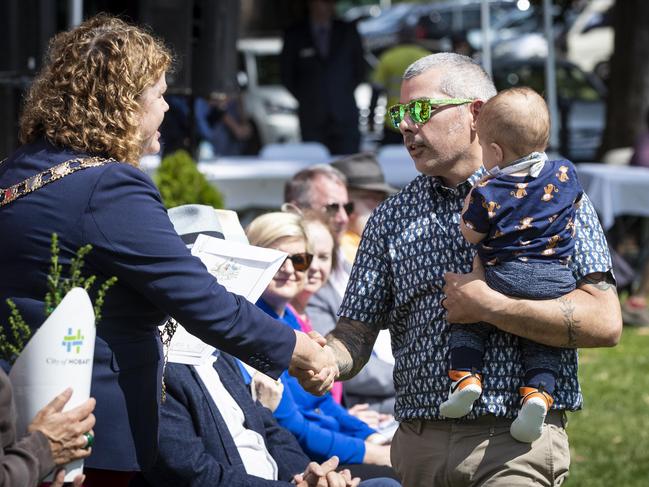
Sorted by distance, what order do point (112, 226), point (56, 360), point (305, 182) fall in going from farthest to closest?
point (305, 182), point (112, 226), point (56, 360)

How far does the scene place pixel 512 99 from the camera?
11.5ft

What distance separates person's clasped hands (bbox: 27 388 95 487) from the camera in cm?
276

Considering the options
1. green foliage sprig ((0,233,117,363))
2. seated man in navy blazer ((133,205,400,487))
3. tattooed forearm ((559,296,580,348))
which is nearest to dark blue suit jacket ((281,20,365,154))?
seated man in navy blazer ((133,205,400,487))

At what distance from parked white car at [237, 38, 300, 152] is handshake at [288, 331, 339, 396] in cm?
1611

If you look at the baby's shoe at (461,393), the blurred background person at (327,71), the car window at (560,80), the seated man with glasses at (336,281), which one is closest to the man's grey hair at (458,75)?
the baby's shoe at (461,393)

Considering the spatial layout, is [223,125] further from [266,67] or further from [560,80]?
[560,80]

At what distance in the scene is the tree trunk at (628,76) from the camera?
14.6 metres

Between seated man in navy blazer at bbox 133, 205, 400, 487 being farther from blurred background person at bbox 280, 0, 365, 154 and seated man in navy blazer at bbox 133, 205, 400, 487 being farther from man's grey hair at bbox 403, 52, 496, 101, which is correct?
blurred background person at bbox 280, 0, 365, 154

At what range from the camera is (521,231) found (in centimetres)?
348

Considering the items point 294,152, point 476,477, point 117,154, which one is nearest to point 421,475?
point 476,477

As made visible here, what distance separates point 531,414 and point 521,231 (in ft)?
1.71

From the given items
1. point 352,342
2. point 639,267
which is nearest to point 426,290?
point 352,342

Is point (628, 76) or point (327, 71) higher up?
point (327, 71)

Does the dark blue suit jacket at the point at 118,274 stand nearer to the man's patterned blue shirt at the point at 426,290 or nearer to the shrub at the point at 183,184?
the man's patterned blue shirt at the point at 426,290
